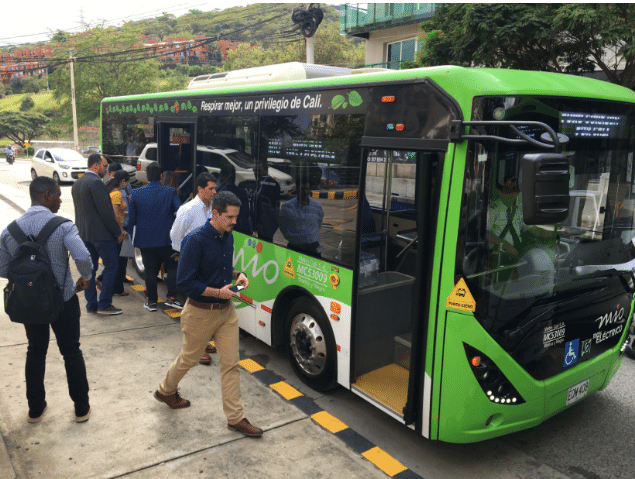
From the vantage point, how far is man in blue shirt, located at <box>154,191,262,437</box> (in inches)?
159

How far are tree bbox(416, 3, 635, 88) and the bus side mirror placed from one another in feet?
26.8

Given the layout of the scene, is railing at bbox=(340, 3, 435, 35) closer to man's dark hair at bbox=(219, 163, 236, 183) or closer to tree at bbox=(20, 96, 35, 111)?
man's dark hair at bbox=(219, 163, 236, 183)

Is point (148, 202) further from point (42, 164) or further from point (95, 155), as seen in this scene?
point (42, 164)

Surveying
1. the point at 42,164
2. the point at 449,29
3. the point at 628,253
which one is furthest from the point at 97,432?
the point at 42,164

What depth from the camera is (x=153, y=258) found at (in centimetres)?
707

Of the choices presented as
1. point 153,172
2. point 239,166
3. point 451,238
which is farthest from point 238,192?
point 451,238

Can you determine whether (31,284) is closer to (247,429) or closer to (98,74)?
(247,429)

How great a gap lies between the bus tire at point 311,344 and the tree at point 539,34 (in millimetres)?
8208

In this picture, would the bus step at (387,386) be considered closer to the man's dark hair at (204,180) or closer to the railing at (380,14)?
the man's dark hair at (204,180)

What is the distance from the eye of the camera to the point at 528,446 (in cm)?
432

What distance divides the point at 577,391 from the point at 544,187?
2.01 metres

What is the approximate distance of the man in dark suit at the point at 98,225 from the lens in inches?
265

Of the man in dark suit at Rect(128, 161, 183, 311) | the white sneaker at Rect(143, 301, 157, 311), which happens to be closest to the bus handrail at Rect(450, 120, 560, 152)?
the man in dark suit at Rect(128, 161, 183, 311)

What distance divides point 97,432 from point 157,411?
1.74 feet
